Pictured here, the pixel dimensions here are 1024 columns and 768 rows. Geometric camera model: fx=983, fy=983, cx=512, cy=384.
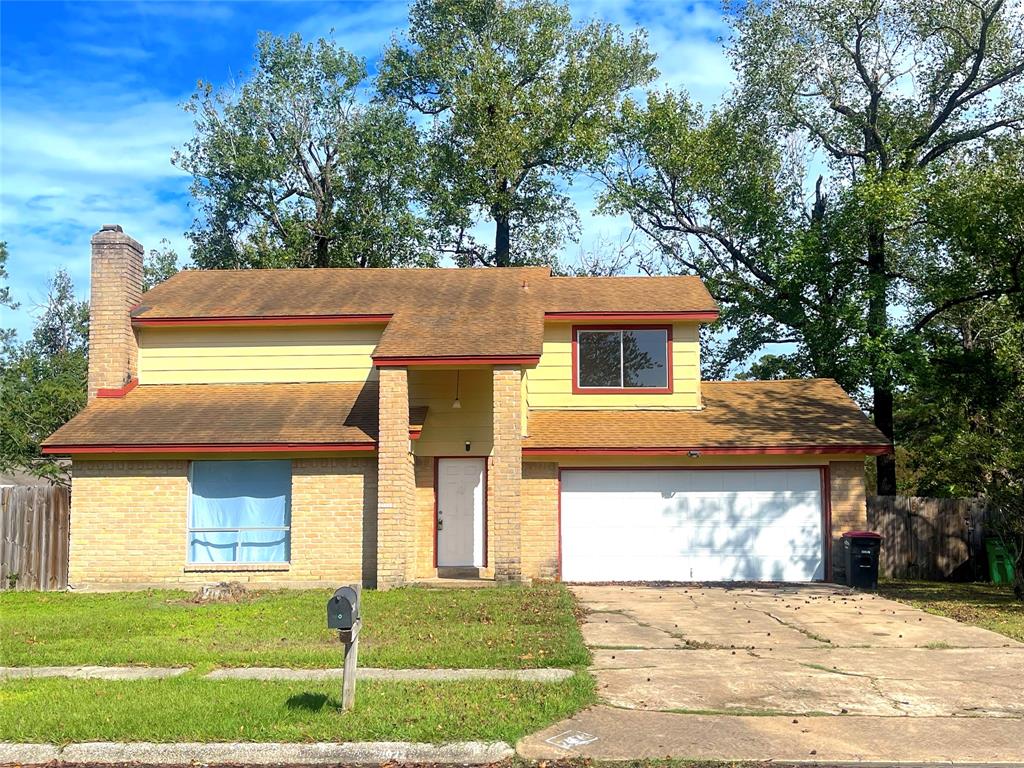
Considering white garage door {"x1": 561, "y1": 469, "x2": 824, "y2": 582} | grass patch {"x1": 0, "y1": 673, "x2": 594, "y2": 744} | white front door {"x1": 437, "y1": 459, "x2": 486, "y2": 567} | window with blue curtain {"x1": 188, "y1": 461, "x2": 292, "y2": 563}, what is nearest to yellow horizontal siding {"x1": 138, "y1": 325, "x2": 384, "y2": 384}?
white front door {"x1": 437, "y1": 459, "x2": 486, "y2": 567}

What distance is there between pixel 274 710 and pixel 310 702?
0.34 m

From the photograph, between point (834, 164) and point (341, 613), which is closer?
point (341, 613)

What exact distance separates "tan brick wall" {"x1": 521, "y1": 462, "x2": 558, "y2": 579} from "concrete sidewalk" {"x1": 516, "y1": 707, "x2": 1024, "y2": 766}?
34.4ft

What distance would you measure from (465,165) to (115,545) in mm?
20781

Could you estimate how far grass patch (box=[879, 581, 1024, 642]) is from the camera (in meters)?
14.2

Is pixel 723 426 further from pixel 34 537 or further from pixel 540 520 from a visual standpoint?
pixel 34 537

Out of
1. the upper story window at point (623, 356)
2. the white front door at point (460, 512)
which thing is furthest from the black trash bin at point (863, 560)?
the white front door at point (460, 512)

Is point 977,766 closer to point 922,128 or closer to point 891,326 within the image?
point 891,326

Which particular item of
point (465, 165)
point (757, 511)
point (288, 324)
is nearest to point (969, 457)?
point (757, 511)

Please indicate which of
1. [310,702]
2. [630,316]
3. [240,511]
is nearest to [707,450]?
[630,316]

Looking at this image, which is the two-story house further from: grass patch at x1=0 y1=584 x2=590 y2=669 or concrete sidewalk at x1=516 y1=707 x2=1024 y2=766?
concrete sidewalk at x1=516 y1=707 x2=1024 y2=766

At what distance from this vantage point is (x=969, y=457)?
55.4 ft

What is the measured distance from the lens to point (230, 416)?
730 inches

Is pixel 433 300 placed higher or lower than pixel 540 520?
higher
